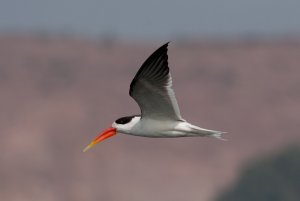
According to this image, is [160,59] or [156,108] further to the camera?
[156,108]

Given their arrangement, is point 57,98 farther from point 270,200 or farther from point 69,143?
point 270,200

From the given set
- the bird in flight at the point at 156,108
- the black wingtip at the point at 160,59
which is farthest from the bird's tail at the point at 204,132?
the black wingtip at the point at 160,59

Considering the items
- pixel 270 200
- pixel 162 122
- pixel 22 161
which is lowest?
pixel 270 200

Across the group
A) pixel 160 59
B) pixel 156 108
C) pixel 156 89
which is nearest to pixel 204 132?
pixel 156 108

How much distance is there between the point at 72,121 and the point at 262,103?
3629 cm

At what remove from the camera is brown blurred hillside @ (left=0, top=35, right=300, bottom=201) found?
Result: 473ft

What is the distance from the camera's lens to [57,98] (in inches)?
6417

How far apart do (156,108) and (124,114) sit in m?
136

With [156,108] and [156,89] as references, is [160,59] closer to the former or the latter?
[156,89]

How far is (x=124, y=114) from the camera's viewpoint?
507 feet

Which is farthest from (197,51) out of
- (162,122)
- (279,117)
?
(162,122)

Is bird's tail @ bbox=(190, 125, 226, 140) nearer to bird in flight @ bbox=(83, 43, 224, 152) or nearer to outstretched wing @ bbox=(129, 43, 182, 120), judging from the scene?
bird in flight @ bbox=(83, 43, 224, 152)

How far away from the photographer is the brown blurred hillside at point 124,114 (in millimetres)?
144125

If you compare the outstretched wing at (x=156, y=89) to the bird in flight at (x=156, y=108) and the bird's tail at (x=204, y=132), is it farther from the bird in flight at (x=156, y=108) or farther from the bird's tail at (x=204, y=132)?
the bird's tail at (x=204, y=132)
